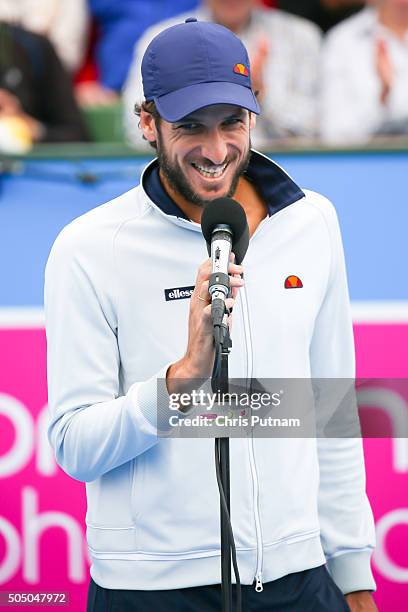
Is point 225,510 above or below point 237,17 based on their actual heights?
below

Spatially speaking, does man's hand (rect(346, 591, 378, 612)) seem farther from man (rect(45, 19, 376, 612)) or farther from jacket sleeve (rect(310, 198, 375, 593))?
man (rect(45, 19, 376, 612))

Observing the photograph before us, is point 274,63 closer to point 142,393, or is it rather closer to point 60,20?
point 60,20

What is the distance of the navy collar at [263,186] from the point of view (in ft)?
7.66

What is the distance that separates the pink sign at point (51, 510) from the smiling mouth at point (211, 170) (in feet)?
4.62

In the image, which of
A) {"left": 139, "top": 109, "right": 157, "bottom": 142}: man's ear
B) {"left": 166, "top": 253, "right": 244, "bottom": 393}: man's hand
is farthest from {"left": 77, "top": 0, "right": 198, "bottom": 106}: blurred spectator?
{"left": 166, "top": 253, "right": 244, "bottom": 393}: man's hand

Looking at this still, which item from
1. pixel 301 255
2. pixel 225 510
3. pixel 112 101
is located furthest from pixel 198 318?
pixel 112 101

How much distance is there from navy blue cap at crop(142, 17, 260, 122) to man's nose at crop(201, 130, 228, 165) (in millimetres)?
70

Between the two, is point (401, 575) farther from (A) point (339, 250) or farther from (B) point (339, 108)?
(B) point (339, 108)

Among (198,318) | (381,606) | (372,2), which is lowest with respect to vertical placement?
(381,606)

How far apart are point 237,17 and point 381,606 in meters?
3.02

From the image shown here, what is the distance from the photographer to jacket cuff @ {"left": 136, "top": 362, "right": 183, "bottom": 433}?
2053 millimetres

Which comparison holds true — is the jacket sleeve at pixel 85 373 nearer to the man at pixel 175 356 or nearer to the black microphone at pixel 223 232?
the man at pixel 175 356

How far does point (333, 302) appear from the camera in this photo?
2473mm

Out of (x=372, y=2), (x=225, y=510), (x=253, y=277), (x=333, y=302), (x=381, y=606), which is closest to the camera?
(x=225, y=510)
